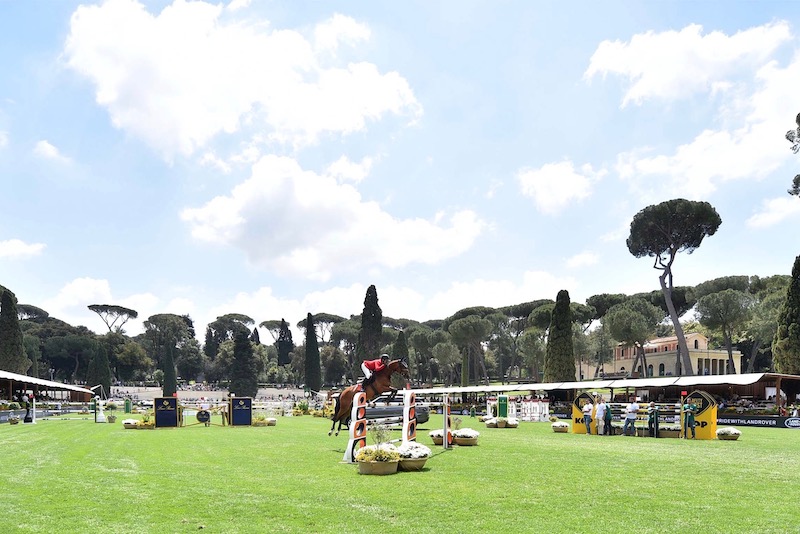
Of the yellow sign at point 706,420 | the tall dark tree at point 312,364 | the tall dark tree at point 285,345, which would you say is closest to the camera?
the yellow sign at point 706,420

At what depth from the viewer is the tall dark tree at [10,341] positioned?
64125mm

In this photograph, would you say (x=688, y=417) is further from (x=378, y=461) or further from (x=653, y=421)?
(x=378, y=461)

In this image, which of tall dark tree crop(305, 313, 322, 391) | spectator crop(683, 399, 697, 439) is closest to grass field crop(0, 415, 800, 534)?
spectator crop(683, 399, 697, 439)

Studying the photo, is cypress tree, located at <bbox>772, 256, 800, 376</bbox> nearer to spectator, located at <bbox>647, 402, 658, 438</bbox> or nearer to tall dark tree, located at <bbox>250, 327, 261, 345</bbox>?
spectator, located at <bbox>647, 402, 658, 438</bbox>

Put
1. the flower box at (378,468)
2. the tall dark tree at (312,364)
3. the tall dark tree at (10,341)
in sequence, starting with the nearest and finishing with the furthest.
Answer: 1. the flower box at (378,468)
2. the tall dark tree at (10,341)
3. the tall dark tree at (312,364)

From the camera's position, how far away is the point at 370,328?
259ft

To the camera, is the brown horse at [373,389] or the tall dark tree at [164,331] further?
the tall dark tree at [164,331]

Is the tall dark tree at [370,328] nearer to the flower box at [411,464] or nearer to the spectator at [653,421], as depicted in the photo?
the spectator at [653,421]

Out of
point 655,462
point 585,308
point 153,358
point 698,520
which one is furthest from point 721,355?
point 153,358

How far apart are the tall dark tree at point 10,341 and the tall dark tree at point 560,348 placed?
50.8 meters

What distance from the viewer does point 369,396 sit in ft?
80.7

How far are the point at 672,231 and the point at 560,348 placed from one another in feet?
53.8

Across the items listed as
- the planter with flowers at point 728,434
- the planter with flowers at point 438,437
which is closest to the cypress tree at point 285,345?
the planter with flowers at point 728,434

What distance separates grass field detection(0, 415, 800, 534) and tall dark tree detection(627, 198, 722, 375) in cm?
4581
